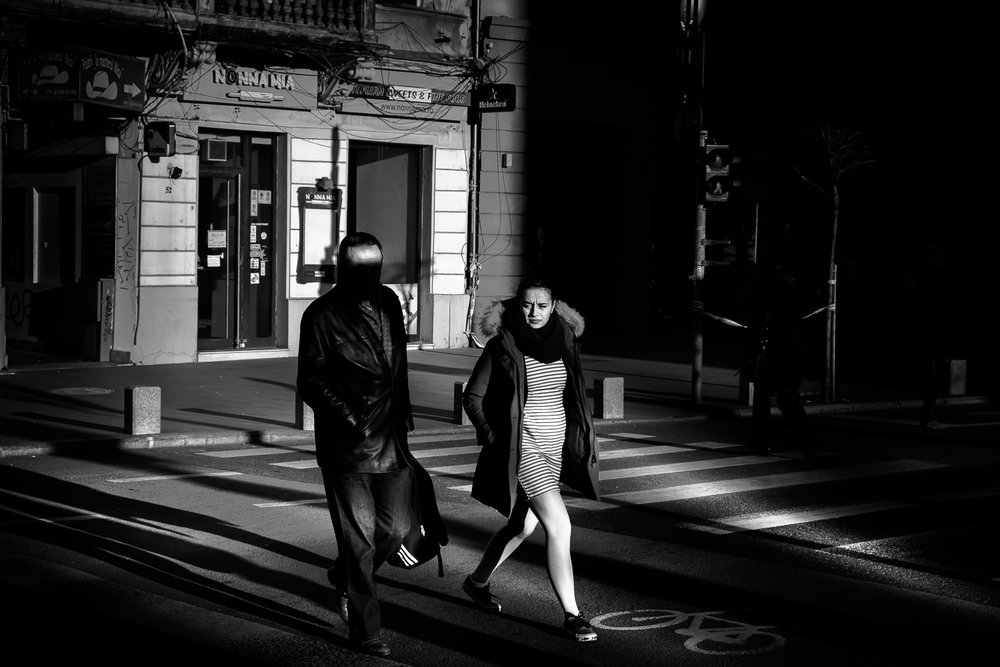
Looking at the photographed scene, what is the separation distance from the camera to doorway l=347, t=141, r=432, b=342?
22.1m

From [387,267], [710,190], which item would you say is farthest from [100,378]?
[710,190]

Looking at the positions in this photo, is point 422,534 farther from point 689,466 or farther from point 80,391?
point 80,391

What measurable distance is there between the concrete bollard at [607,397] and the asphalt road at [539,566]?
7.95ft

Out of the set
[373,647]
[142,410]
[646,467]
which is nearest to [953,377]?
[646,467]

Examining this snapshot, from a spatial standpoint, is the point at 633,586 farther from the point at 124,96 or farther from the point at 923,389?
the point at 124,96

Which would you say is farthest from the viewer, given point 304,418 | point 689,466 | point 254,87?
point 254,87

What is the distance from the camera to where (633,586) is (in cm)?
742

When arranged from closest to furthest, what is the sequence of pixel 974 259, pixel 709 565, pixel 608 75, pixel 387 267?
pixel 709 565, pixel 387 267, pixel 608 75, pixel 974 259

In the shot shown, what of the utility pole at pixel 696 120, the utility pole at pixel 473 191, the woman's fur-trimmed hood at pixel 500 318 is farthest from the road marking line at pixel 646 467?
the utility pole at pixel 473 191

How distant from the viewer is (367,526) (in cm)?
621

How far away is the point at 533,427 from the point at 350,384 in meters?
0.95

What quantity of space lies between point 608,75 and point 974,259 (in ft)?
32.8

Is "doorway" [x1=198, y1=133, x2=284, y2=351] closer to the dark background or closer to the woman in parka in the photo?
the dark background

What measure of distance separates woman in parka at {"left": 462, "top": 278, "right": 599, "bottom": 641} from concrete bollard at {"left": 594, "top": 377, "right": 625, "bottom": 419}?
780 cm
